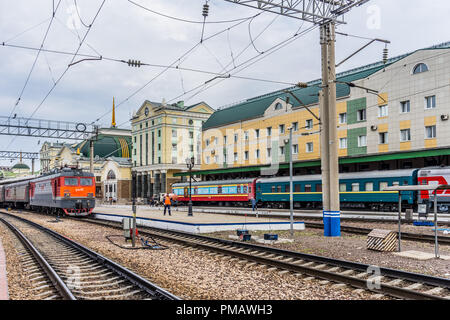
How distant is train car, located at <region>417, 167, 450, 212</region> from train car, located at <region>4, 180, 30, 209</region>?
3558 cm

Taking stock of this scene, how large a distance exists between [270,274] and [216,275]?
51.4 inches

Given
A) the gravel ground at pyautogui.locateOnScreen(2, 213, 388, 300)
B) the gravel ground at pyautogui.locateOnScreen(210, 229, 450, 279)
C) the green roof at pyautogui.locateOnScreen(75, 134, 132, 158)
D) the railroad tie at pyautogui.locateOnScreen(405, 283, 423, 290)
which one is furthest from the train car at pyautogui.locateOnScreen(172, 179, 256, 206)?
the green roof at pyautogui.locateOnScreen(75, 134, 132, 158)

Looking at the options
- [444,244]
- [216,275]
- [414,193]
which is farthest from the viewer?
[414,193]

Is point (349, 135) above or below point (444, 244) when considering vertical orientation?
above

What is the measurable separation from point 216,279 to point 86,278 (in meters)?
2.96

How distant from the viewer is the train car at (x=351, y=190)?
102 ft

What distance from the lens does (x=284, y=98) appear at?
53500mm

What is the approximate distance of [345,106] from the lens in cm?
4366

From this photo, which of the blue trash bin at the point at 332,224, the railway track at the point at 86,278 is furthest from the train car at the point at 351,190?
the railway track at the point at 86,278

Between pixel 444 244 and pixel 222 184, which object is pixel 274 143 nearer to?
pixel 222 184

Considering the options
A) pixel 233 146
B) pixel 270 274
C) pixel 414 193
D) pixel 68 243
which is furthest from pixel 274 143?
pixel 270 274

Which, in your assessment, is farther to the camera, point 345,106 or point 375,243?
point 345,106

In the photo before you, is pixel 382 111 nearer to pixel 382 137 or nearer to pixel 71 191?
pixel 382 137

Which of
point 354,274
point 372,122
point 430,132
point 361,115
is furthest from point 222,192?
point 354,274
